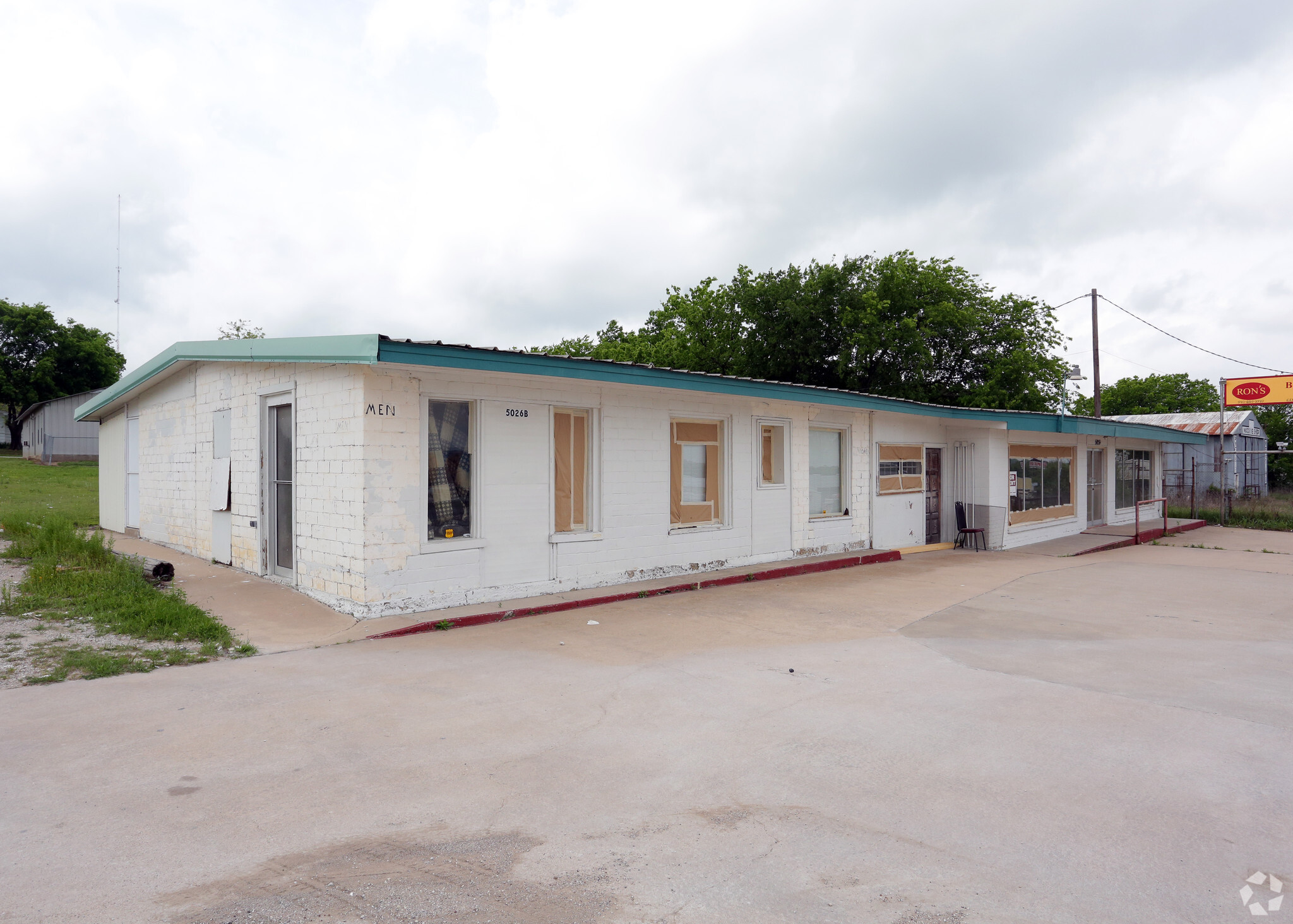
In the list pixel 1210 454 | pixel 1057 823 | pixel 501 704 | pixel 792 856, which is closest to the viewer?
pixel 792 856

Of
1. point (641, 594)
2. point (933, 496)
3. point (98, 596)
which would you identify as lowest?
point (641, 594)

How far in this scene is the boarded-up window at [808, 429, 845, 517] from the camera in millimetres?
15703

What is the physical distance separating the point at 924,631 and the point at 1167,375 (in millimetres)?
69907

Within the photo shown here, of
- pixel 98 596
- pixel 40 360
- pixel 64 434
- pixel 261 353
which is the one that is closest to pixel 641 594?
pixel 261 353

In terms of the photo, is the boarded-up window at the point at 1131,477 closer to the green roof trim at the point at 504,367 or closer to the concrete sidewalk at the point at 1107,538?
the concrete sidewalk at the point at 1107,538

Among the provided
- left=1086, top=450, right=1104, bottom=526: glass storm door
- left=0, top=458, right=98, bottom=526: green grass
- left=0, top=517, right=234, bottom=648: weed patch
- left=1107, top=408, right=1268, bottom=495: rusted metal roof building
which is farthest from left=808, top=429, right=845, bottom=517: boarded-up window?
left=1107, top=408, right=1268, bottom=495: rusted metal roof building

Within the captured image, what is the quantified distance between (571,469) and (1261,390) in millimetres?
30695

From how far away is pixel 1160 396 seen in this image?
63312mm

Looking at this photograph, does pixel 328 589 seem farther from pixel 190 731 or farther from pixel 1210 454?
pixel 1210 454

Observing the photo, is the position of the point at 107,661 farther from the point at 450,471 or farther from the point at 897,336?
the point at 897,336

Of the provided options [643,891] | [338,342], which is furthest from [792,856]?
[338,342]

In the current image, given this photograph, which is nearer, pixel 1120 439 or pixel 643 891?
pixel 643 891

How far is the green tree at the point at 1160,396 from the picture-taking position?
204ft

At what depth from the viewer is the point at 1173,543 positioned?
20406 mm
